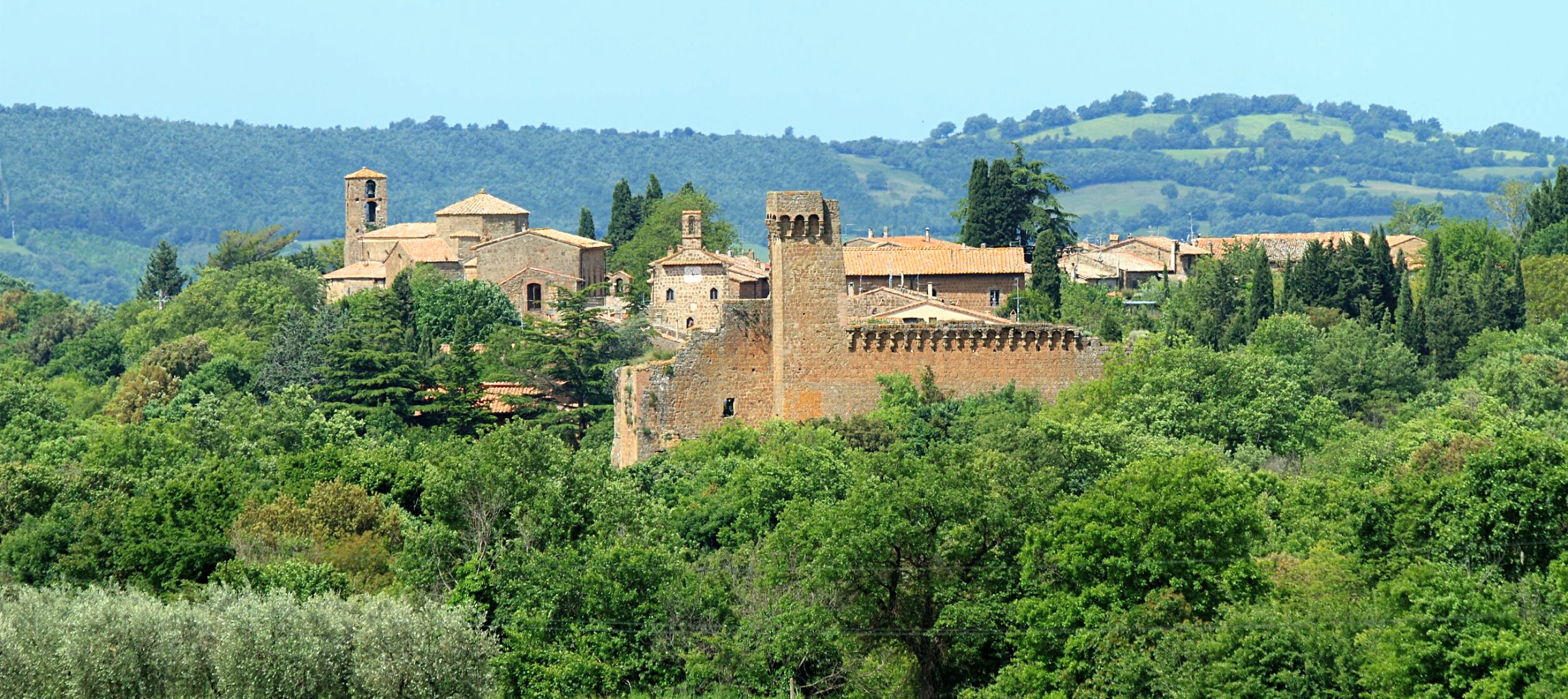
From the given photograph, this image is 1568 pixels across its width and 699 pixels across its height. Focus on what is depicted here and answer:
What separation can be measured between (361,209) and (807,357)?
6204cm

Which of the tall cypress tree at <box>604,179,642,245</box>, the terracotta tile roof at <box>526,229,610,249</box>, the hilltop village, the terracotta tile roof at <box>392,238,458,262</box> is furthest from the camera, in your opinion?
the tall cypress tree at <box>604,179,642,245</box>

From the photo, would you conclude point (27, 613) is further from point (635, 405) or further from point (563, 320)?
point (563, 320)

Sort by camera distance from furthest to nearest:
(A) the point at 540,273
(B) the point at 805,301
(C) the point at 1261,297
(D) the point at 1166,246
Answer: (D) the point at 1166,246, (A) the point at 540,273, (C) the point at 1261,297, (B) the point at 805,301

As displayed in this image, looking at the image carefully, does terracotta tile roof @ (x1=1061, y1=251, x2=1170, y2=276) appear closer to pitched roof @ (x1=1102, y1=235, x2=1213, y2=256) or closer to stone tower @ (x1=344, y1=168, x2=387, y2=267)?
pitched roof @ (x1=1102, y1=235, x2=1213, y2=256)

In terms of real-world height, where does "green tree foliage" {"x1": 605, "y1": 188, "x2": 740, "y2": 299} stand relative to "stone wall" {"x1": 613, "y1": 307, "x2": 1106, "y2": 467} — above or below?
above

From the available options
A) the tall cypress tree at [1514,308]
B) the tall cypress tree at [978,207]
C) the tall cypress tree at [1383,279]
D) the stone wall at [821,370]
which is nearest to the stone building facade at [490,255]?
the tall cypress tree at [978,207]

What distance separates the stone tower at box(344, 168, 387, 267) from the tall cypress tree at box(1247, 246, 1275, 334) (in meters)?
46.4

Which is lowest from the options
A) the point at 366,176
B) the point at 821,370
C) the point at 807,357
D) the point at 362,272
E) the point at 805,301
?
the point at 821,370

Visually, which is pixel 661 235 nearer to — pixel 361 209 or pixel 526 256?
pixel 526 256

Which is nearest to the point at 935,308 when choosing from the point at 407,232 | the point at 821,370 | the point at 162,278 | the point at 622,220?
the point at 821,370

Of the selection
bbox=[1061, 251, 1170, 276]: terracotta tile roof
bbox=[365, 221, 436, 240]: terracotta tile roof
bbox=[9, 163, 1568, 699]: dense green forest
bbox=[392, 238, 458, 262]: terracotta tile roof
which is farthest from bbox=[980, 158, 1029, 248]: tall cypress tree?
bbox=[365, 221, 436, 240]: terracotta tile roof

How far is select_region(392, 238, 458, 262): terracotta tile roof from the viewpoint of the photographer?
9319 cm

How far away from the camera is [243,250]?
116m

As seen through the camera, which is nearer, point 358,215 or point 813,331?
point 813,331
